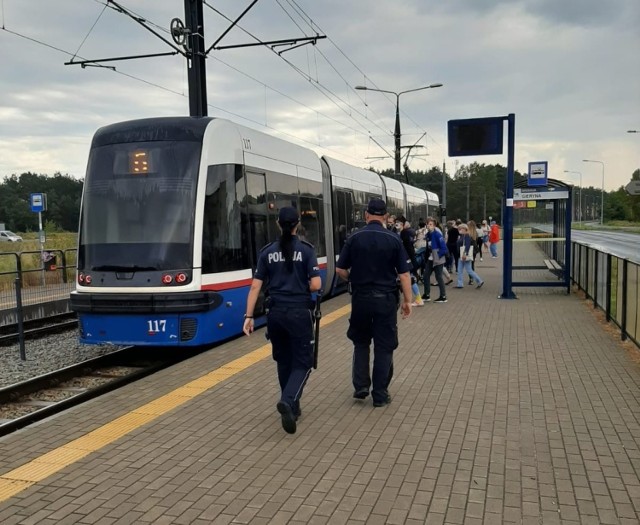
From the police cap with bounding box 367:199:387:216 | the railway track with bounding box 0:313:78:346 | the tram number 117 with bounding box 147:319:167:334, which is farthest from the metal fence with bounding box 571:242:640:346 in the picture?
the railway track with bounding box 0:313:78:346

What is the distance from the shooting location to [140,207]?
7.89 meters

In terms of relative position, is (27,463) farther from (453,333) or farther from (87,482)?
(453,333)

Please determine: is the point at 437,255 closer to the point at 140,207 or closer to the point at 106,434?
the point at 140,207

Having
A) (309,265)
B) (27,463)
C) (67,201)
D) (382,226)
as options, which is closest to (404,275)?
(382,226)

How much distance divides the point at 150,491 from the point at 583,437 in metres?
3.17

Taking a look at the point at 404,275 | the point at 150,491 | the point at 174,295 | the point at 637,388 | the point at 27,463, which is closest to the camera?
the point at 150,491

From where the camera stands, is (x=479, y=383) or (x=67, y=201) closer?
(x=479, y=383)

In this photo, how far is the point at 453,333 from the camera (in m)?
9.26

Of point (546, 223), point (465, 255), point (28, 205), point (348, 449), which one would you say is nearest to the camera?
point (348, 449)

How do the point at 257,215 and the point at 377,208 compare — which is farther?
the point at 257,215

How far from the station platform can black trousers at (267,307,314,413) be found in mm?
349

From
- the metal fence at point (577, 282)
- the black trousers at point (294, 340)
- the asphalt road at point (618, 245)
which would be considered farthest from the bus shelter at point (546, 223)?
the black trousers at point (294, 340)

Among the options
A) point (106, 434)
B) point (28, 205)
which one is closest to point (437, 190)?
point (28, 205)

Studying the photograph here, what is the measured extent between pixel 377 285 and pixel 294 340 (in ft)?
3.13
